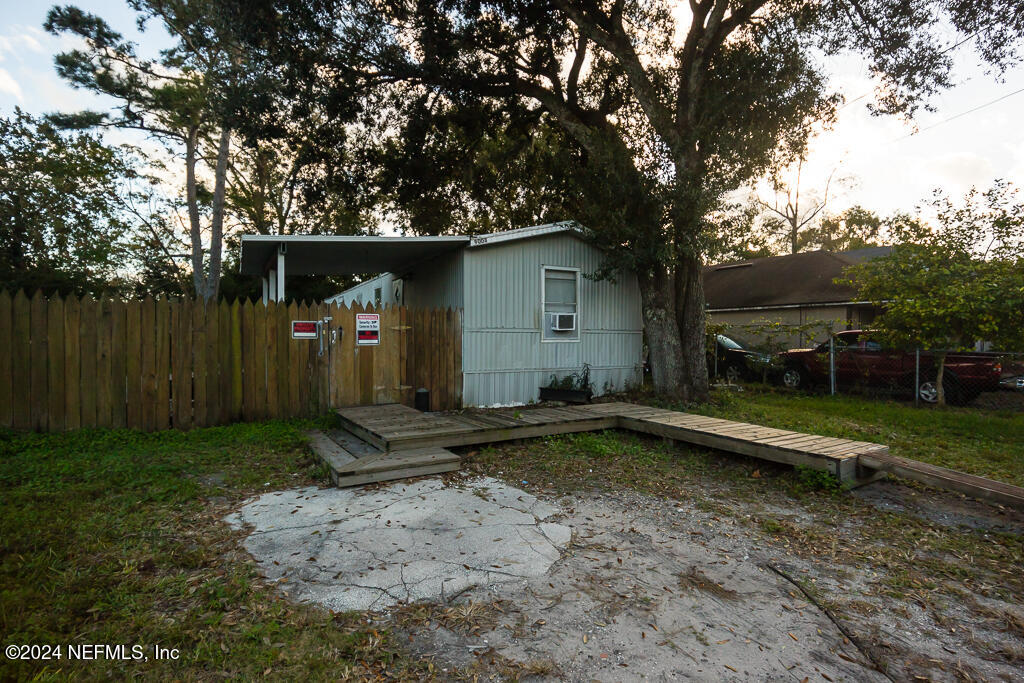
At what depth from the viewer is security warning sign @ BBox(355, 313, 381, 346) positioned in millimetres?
7923

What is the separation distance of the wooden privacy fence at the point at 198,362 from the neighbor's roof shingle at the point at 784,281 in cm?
1251

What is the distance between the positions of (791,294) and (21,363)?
18380 mm

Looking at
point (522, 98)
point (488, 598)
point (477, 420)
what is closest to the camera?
point (488, 598)

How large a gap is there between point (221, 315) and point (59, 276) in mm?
16061

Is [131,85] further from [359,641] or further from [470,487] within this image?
[359,641]

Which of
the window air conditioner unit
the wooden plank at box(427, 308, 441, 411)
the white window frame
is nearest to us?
the wooden plank at box(427, 308, 441, 411)

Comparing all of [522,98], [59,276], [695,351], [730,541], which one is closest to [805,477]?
[730,541]

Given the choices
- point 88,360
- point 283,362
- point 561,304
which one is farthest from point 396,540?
point 561,304

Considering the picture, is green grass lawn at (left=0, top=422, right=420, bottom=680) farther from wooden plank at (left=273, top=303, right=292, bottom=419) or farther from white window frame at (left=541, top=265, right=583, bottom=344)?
white window frame at (left=541, top=265, right=583, bottom=344)

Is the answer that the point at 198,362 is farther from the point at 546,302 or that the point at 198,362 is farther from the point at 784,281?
the point at 784,281

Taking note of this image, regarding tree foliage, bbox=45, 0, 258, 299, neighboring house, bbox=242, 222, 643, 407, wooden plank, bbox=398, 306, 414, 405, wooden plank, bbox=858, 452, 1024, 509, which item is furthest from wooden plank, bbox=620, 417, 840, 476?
tree foliage, bbox=45, 0, 258, 299

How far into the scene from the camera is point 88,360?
6344mm

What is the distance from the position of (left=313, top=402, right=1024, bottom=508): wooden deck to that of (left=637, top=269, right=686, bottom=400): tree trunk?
230 centimetres

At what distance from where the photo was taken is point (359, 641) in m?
2.36
